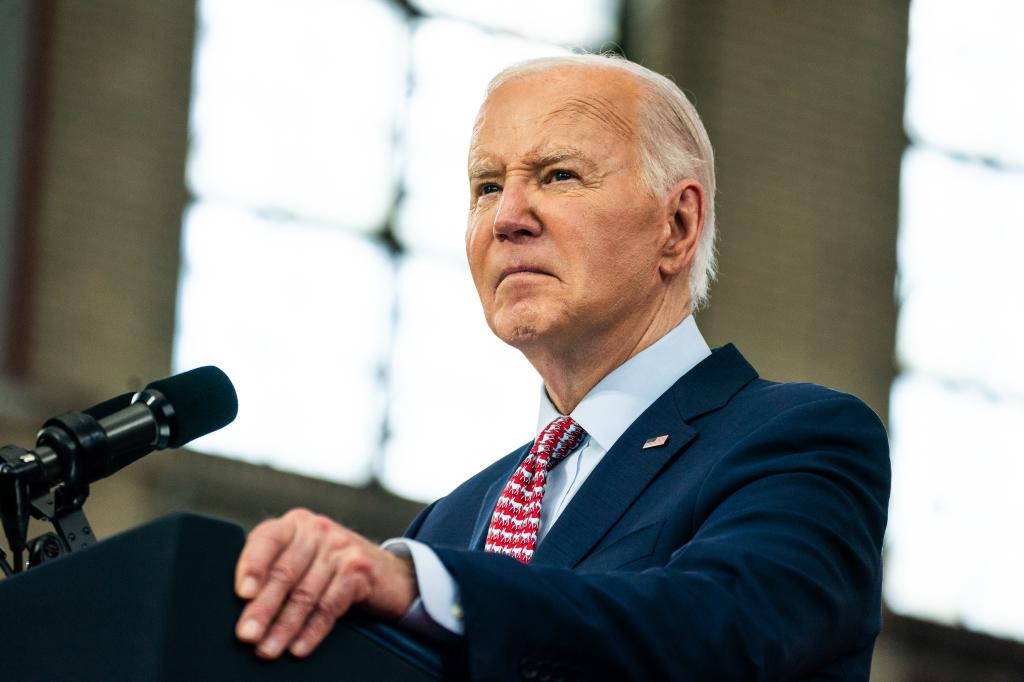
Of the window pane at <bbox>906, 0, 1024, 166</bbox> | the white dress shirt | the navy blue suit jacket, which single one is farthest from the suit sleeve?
the window pane at <bbox>906, 0, 1024, 166</bbox>

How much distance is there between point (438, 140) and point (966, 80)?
3455mm

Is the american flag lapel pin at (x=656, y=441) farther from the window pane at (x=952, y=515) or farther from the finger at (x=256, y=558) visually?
the window pane at (x=952, y=515)

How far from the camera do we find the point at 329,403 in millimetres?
9570

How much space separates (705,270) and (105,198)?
6.01 m

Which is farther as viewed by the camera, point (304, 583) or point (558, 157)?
point (558, 157)

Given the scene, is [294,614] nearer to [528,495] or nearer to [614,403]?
[528,495]

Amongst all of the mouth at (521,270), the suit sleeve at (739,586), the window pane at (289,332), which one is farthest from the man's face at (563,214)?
the window pane at (289,332)

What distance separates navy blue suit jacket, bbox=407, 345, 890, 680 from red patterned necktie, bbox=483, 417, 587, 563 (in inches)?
4.6

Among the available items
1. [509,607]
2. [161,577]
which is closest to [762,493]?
[509,607]

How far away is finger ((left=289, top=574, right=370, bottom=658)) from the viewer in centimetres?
180

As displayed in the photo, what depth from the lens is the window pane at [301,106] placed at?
378 inches

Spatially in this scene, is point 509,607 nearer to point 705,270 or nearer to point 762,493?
point 762,493

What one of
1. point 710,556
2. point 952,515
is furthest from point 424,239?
point 710,556

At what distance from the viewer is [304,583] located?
1803mm
